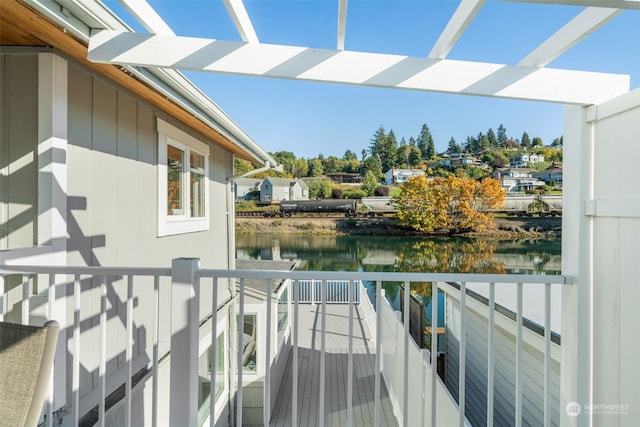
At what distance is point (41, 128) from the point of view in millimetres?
1882

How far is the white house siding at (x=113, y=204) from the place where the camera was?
6.93ft

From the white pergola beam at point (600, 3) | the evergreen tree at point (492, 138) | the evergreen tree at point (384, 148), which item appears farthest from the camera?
the evergreen tree at point (384, 148)

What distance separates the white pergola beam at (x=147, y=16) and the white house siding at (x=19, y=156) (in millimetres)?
814

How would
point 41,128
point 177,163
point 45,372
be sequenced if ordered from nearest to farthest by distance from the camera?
point 45,372
point 41,128
point 177,163

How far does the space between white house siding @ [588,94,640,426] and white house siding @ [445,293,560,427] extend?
3.80ft

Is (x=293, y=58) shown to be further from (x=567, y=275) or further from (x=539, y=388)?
(x=539, y=388)

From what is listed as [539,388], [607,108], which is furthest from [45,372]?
[539,388]

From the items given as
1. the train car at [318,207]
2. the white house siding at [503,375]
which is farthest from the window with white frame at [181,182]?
the train car at [318,207]

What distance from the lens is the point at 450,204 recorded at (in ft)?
46.0

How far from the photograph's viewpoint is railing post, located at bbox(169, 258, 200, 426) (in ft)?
5.33

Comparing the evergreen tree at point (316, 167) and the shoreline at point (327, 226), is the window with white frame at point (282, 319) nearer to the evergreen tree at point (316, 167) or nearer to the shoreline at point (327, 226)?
the shoreline at point (327, 226)

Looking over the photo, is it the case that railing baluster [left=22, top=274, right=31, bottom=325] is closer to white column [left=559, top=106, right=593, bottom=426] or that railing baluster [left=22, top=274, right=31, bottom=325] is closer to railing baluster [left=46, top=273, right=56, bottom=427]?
railing baluster [left=46, top=273, right=56, bottom=427]

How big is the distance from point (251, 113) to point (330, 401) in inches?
731

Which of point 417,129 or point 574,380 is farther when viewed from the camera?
point 417,129
